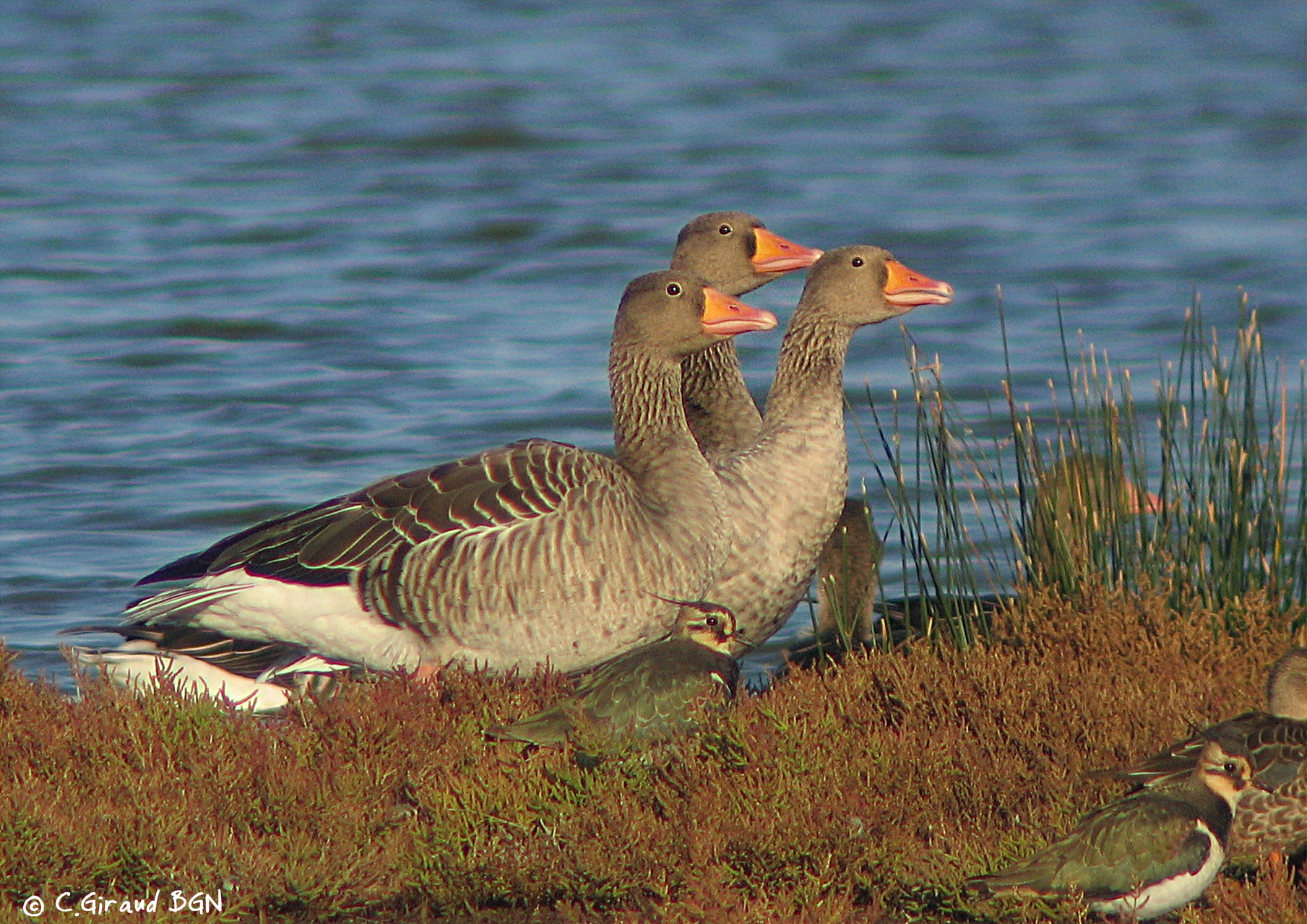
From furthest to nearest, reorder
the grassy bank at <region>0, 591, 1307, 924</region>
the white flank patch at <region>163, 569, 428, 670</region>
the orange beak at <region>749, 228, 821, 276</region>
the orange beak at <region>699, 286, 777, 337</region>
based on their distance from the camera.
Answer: the orange beak at <region>749, 228, 821, 276</region>
the orange beak at <region>699, 286, 777, 337</region>
the white flank patch at <region>163, 569, 428, 670</region>
the grassy bank at <region>0, 591, 1307, 924</region>

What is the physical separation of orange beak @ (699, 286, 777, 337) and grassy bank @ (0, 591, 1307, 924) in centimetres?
173

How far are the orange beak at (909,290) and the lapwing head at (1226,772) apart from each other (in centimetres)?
343

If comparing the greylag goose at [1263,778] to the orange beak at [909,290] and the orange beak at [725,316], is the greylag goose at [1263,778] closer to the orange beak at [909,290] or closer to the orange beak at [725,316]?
the orange beak at [725,316]

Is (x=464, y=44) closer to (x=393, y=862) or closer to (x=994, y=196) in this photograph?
(x=994, y=196)

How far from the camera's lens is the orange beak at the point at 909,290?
8.65 meters

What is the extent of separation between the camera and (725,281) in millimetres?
9648

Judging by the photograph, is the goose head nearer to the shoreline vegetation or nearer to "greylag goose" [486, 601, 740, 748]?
the shoreline vegetation

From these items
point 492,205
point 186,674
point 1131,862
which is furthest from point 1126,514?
point 492,205

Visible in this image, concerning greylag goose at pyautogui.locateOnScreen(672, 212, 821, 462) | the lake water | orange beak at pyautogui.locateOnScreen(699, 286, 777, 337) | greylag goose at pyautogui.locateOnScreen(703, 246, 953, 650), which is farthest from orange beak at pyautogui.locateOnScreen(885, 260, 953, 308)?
the lake water

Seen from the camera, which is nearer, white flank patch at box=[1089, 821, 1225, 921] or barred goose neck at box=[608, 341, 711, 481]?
white flank patch at box=[1089, 821, 1225, 921]

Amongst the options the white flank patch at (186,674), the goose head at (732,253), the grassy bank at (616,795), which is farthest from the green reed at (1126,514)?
the white flank patch at (186,674)

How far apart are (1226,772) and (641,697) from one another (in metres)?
1.96

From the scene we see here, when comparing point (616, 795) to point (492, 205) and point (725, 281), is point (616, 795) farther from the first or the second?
point (492, 205)

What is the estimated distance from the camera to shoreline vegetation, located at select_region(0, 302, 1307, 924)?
5.50m
